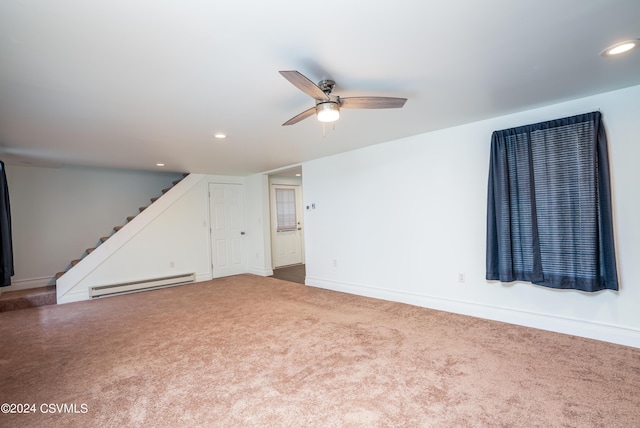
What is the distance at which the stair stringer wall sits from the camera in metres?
5.11

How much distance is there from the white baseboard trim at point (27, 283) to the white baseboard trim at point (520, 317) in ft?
18.6

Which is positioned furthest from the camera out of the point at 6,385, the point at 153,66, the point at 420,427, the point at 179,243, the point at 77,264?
the point at 179,243

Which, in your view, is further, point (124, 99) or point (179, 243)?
point (179, 243)

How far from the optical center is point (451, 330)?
3191 mm

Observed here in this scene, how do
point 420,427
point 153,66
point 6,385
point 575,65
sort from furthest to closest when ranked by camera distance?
point 6,385 < point 575,65 < point 153,66 < point 420,427

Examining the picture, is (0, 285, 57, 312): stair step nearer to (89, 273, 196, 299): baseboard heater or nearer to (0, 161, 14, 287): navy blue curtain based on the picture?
(89, 273, 196, 299): baseboard heater

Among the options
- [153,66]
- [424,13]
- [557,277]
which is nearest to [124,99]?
[153,66]

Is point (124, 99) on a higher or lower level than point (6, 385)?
higher

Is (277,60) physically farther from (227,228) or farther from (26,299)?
(26,299)

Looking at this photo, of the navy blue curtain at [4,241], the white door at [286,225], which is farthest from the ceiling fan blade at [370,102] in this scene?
the white door at [286,225]

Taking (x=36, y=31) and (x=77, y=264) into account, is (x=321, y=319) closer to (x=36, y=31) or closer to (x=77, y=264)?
(x=36, y=31)

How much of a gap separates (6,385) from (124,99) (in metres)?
2.49

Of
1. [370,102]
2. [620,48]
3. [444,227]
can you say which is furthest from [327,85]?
[444,227]

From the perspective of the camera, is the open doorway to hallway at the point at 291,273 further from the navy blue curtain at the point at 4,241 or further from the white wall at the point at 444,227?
the navy blue curtain at the point at 4,241
